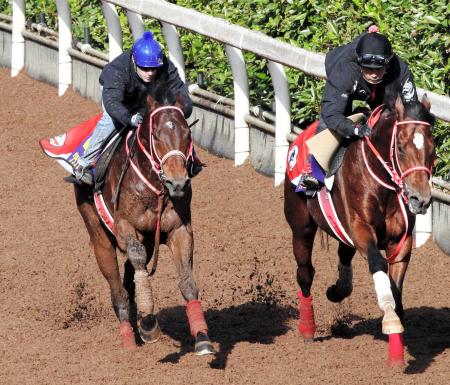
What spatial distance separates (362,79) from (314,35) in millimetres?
4141

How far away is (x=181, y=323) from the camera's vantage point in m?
11.5

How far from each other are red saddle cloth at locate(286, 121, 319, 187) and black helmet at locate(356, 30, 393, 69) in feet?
3.40

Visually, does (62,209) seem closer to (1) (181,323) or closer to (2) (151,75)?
(1) (181,323)

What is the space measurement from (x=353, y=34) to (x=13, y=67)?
672 centimetres

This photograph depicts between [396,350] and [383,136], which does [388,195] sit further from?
[396,350]

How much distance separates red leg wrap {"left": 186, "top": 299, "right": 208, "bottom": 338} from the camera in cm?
980

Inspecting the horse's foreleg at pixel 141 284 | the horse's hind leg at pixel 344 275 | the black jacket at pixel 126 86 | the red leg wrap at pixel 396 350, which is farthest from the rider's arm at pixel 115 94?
the red leg wrap at pixel 396 350

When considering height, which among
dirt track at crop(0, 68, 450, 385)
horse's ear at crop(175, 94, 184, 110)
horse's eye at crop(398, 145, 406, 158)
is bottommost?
dirt track at crop(0, 68, 450, 385)

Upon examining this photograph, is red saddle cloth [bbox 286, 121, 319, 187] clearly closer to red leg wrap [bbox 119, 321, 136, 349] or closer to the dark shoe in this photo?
the dark shoe

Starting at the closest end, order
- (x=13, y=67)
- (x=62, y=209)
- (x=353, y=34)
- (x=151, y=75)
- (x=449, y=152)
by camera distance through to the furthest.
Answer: (x=151, y=75) → (x=449, y=152) → (x=353, y=34) → (x=62, y=209) → (x=13, y=67)

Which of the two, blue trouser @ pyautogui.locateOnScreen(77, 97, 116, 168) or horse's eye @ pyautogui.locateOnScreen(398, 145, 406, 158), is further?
blue trouser @ pyautogui.locateOnScreen(77, 97, 116, 168)

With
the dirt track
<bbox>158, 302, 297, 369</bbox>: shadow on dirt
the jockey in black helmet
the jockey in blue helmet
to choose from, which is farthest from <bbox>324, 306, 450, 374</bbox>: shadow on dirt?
the jockey in blue helmet

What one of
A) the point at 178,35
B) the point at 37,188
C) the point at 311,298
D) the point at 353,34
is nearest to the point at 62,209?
the point at 37,188

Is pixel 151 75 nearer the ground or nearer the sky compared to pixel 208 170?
nearer the sky
